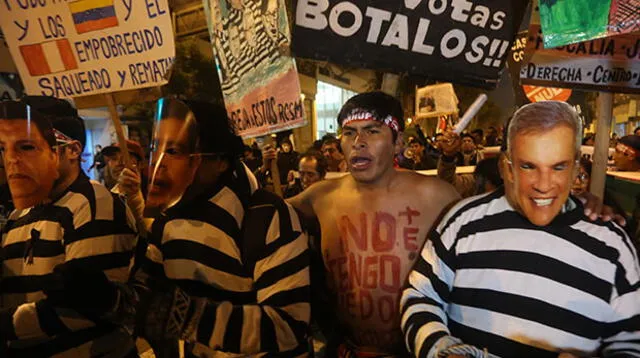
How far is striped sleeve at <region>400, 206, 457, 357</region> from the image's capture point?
1895 mm

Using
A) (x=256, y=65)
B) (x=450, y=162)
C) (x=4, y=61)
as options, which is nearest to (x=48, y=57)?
(x=256, y=65)

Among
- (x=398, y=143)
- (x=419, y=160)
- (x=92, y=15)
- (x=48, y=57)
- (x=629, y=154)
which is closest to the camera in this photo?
(x=398, y=143)

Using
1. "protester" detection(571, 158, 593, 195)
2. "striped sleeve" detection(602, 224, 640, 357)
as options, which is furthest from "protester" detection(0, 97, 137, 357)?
"protester" detection(571, 158, 593, 195)

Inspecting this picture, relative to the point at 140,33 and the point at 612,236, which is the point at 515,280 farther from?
the point at 140,33

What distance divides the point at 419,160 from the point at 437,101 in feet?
5.01

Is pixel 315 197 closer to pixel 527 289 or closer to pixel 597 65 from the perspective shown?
pixel 527 289

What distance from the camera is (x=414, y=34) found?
2625 mm

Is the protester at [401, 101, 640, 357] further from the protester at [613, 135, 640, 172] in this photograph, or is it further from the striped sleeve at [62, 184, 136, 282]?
the protester at [613, 135, 640, 172]

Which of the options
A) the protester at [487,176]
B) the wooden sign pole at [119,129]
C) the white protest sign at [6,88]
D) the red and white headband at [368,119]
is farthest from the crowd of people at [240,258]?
the white protest sign at [6,88]

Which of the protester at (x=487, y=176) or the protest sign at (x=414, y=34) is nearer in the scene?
the protest sign at (x=414, y=34)

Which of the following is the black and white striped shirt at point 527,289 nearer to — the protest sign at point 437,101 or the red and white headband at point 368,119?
the red and white headband at point 368,119

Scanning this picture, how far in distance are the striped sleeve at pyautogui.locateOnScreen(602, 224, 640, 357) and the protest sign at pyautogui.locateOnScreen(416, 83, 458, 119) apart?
520 centimetres

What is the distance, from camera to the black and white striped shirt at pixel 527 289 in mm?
1723

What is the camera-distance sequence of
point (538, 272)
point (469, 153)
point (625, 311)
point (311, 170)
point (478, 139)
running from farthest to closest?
point (478, 139) < point (469, 153) < point (311, 170) < point (538, 272) < point (625, 311)
